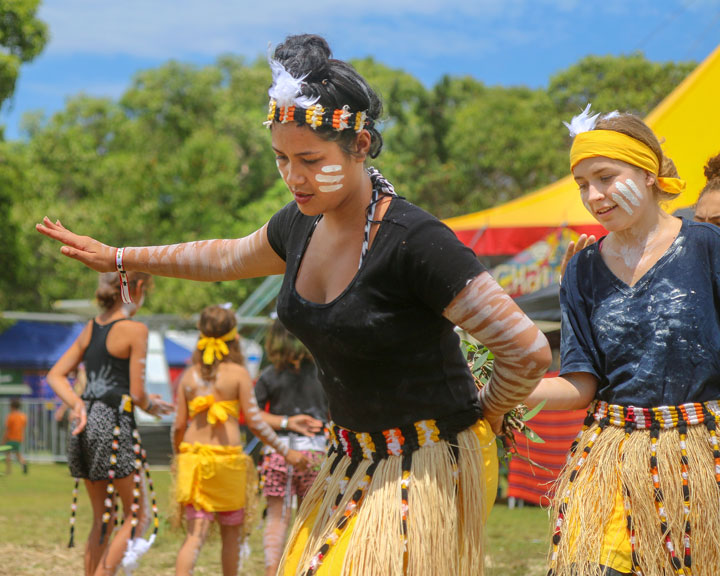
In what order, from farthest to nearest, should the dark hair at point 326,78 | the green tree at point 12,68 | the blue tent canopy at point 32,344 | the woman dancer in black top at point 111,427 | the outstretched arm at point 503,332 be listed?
the blue tent canopy at point 32,344 → the green tree at point 12,68 → the woman dancer in black top at point 111,427 → the dark hair at point 326,78 → the outstretched arm at point 503,332

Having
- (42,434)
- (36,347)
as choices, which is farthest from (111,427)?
(36,347)

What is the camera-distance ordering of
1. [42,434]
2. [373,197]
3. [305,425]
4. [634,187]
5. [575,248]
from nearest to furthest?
[373,197]
[634,187]
[575,248]
[305,425]
[42,434]

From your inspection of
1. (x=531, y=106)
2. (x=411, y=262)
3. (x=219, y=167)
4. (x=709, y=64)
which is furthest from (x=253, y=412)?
(x=531, y=106)

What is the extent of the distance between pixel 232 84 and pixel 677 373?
37.4m

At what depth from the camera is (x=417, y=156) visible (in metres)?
32.3

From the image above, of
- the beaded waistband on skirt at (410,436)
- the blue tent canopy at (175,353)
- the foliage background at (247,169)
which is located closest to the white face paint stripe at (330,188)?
the beaded waistband on skirt at (410,436)

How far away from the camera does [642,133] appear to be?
3109 millimetres

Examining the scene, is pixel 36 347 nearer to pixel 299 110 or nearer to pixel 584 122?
pixel 584 122

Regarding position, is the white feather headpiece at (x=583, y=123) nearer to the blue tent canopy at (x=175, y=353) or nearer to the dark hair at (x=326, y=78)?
the dark hair at (x=326, y=78)

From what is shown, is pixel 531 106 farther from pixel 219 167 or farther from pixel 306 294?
pixel 306 294

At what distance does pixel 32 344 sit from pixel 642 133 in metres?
25.2

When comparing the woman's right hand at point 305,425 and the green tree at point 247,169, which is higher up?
the green tree at point 247,169

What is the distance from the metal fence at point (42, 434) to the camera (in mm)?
18578

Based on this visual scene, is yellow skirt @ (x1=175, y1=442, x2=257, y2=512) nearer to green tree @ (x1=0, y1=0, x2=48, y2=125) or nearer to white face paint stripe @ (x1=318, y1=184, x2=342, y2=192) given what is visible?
white face paint stripe @ (x1=318, y1=184, x2=342, y2=192)
